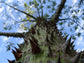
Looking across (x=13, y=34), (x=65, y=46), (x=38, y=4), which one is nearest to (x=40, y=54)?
(x=65, y=46)

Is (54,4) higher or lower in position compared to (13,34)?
higher

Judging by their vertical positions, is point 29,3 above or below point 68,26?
above

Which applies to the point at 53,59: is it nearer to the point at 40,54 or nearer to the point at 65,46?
the point at 40,54

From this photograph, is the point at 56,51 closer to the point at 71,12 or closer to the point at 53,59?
the point at 53,59

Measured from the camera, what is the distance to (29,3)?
26.9 ft

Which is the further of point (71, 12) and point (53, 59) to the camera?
point (71, 12)

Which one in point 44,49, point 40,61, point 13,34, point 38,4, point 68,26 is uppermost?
point 38,4

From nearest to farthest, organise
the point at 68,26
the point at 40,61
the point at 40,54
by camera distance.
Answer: the point at 40,61 → the point at 40,54 → the point at 68,26

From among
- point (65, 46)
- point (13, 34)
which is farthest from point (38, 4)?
point (65, 46)

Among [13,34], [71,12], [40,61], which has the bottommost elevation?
[40,61]

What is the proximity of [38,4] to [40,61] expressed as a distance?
6.37 meters

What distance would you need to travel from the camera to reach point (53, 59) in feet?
6.40

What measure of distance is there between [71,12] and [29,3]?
10.6ft

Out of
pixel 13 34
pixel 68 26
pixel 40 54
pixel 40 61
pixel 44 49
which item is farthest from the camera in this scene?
pixel 68 26
